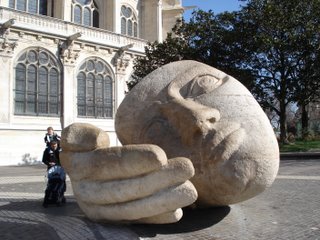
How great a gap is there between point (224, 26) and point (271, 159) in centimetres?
1891

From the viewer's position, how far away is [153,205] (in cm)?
514

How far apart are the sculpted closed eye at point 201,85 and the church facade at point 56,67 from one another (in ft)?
67.1

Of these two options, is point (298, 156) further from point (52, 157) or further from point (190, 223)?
point (190, 223)

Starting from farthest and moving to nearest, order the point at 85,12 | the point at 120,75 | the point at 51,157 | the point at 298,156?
the point at 85,12 < the point at 120,75 < the point at 298,156 < the point at 51,157

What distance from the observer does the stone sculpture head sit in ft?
18.9

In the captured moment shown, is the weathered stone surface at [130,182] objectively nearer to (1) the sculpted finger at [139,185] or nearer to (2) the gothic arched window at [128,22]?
(1) the sculpted finger at [139,185]

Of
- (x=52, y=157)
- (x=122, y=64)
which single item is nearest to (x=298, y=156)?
(x=122, y=64)

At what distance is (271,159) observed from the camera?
238 inches

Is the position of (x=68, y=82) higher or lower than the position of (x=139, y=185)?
higher

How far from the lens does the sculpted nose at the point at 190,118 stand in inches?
229

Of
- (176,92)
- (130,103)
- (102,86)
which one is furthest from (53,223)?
(102,86)

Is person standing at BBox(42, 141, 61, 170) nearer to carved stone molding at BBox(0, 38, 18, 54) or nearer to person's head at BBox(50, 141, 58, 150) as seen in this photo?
person's head at BBox(50, 141, 58, 150)

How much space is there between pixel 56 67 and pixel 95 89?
3442 mm

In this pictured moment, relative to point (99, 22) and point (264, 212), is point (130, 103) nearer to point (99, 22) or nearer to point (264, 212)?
point (264, 212)
